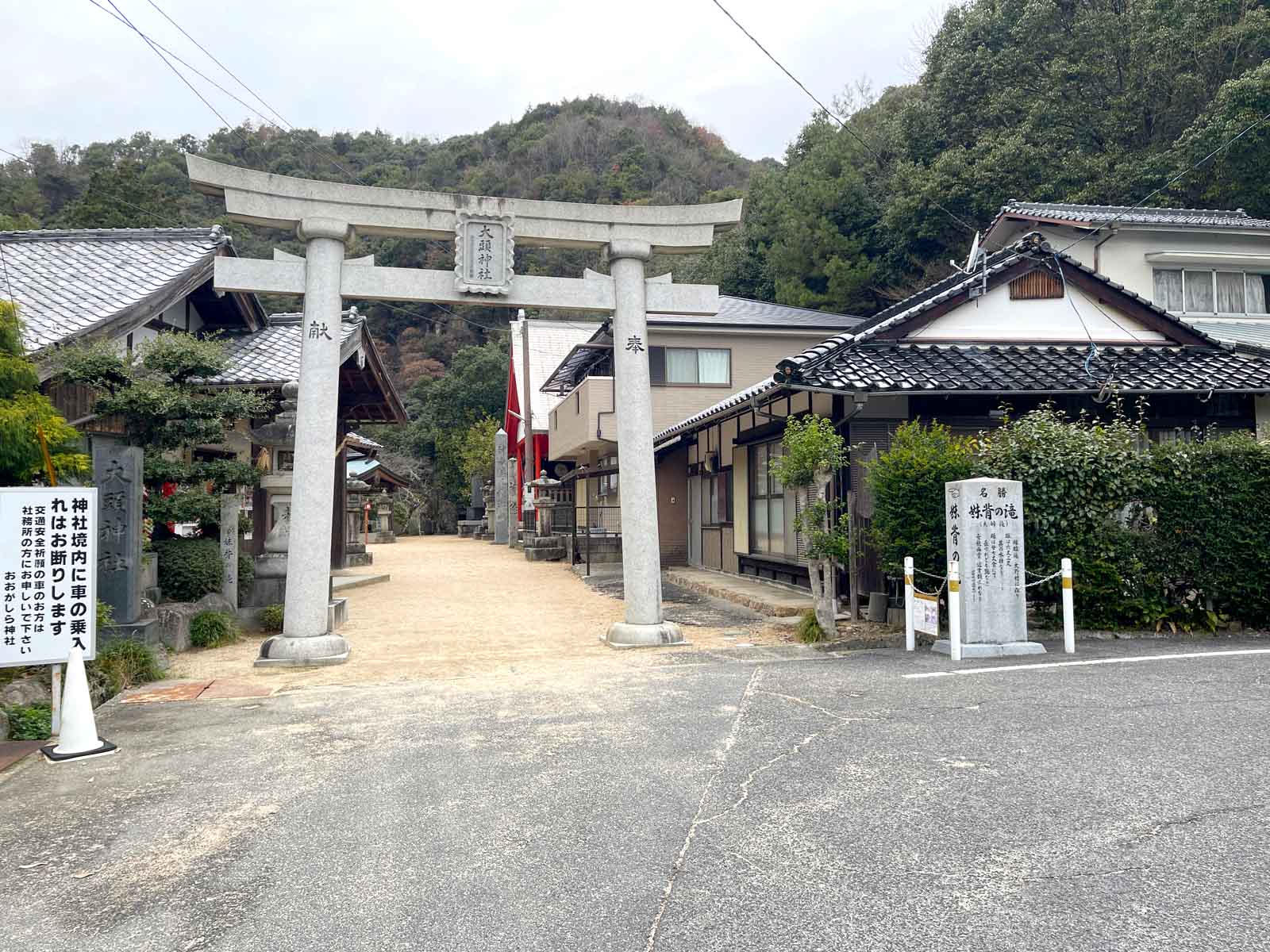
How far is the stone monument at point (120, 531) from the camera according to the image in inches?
366

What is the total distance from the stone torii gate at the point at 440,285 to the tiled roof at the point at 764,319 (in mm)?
10161

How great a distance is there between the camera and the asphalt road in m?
3.42

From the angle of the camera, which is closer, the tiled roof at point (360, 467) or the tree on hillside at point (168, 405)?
the tree on hillside at point (168, 405)

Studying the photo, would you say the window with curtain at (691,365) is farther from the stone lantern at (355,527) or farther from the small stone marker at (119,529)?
the small stone marker at (119,529)

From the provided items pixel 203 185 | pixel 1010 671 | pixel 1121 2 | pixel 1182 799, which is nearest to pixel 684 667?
pixel 1010 671

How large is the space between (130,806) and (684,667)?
512 centimetres

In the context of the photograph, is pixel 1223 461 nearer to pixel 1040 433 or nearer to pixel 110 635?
pixel 1040 433

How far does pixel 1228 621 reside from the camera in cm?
1000

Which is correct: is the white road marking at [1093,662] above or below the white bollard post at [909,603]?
below

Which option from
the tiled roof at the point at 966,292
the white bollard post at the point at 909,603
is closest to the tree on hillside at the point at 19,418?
the white bollard post at the point at 909,603

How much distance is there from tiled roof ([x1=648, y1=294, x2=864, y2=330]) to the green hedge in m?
11.8

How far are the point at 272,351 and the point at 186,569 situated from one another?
17.1 feet

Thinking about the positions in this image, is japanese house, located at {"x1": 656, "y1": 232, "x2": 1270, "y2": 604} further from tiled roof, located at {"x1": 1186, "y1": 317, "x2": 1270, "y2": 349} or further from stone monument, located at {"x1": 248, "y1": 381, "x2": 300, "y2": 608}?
stone monument, located at {"x1": 248, "y1": 381, "x2": 300, "y2": 608}

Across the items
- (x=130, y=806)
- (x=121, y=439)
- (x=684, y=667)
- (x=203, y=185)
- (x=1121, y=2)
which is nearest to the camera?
(x=130, y=806)
